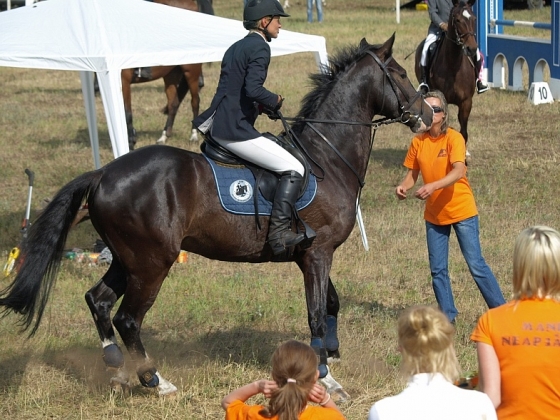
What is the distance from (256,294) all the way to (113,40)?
294cm

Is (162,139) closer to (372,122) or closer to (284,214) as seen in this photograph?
(372,122)

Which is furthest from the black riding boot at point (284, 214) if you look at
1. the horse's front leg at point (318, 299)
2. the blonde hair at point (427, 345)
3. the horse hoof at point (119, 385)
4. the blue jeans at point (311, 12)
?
the blue jeans at point (311, 12)

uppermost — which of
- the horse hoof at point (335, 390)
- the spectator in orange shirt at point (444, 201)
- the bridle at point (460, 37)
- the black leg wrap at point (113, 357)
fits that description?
the bridle at point (460, 37)

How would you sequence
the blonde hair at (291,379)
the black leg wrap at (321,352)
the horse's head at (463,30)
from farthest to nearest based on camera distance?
the horse's head at (463,30) < the black leg wrap at (321,352) < the blonde hair at (291,379)

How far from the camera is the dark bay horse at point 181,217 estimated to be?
6020 mm

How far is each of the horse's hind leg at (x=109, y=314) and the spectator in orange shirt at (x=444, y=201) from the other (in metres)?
2.20

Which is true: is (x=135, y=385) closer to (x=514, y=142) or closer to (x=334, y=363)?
(x=334, y=363)

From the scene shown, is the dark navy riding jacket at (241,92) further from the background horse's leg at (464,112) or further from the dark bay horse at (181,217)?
the background horse's leg at (464,112)

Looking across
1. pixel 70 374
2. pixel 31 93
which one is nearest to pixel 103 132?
pixel 31 93

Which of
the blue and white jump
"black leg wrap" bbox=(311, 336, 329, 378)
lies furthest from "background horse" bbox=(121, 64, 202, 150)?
"black leg wrap" bbox=(311, 336, 329, 378)

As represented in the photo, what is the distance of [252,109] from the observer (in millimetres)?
6297

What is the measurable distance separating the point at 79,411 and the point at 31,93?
705 inches

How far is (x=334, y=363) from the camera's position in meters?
6.80

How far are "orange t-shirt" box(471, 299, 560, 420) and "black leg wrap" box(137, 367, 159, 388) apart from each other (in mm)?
3035
